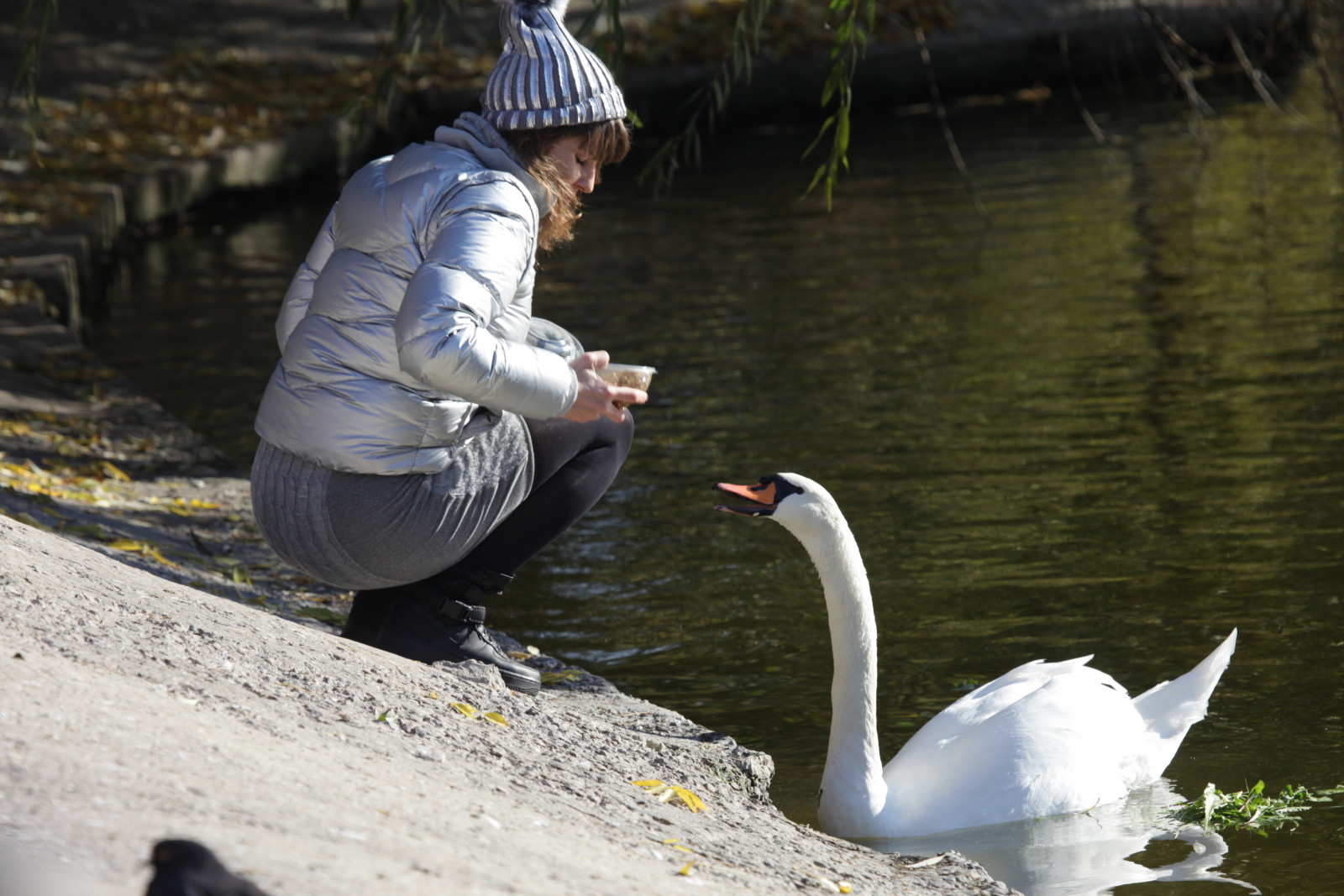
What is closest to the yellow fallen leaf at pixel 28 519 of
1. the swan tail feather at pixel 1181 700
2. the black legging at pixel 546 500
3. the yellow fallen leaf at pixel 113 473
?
the yellow fallen leaf at pixel 113 473

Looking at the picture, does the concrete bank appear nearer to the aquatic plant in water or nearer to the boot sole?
the boot sole

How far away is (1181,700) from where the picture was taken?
172 inches

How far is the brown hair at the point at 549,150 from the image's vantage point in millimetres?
3646

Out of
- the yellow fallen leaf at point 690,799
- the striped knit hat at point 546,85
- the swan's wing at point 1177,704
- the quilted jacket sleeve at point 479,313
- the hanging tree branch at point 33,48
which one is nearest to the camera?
the quilted jacket sleeve at point 479,313

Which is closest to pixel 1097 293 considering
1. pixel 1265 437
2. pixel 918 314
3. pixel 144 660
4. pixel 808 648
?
pixel 918 314

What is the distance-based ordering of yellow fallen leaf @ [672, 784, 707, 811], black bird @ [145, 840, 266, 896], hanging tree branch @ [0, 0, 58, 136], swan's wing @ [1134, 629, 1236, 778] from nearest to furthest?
1. black bird @ [145, 840, 266, 896]
2. yellow fallen leaf @ [672, 784, 707, 811]
3. swan's wing @ [1134, 629, 1236, 778]
4. hanging tree branch @ [0, 0, 58, 136]

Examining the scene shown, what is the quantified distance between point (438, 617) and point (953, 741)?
1.46 metres

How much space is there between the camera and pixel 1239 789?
4.13 m

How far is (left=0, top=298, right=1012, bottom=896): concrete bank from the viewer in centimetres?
229

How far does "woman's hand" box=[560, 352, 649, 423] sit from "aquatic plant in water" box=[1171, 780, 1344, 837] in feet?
6.07

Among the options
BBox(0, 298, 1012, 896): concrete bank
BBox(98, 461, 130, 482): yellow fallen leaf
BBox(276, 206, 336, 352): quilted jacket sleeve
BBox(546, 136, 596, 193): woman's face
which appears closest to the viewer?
BBox(0, 298, 1012, 896): concrete bank

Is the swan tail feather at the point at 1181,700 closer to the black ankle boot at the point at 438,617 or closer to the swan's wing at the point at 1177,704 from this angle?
the swan's wing at the point at 1177,704

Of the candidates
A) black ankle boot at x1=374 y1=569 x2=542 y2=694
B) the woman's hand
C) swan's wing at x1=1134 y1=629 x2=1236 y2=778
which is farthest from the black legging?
swan's wing at x1=1134 y1=629 x2=1236 y2=778

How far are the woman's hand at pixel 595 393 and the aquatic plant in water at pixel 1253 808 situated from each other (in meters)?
1.85
